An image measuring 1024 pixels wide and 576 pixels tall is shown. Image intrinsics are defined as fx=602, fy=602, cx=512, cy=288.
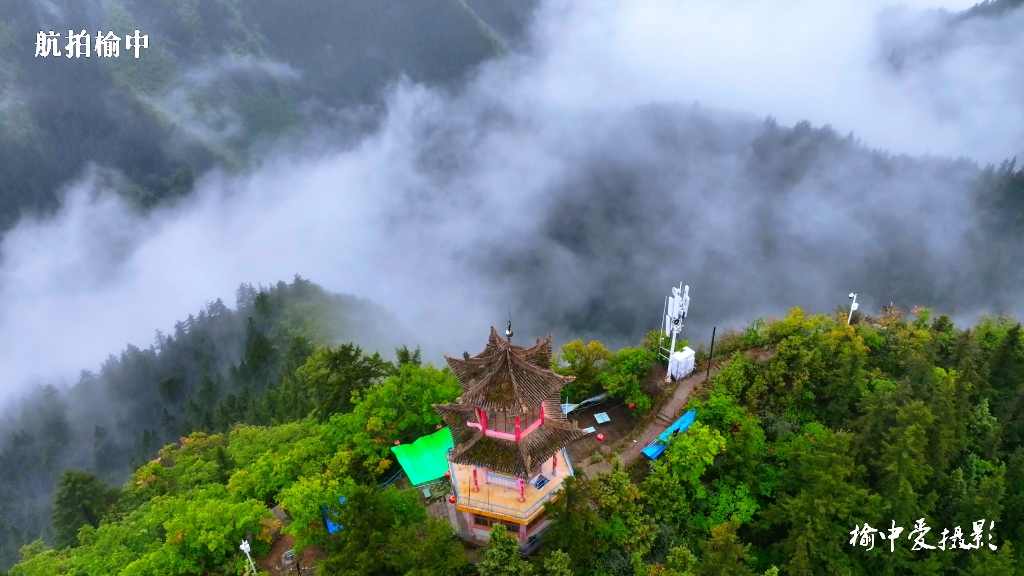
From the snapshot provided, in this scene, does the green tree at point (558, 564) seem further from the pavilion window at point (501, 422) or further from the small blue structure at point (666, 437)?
the small blue structure at point (666, 437)

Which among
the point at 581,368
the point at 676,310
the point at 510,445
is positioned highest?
the point at 676,310

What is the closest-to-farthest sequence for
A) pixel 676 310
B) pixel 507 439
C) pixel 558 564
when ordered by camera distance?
pixel 558 564
pixel 507 439
pixel 676 310

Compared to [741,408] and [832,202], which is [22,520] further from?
[832,202]

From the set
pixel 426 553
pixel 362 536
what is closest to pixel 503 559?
pixel 426 553

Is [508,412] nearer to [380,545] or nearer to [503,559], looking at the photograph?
[503,559]

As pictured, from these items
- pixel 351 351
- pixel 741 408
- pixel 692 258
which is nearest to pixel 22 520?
pixel 351 351
